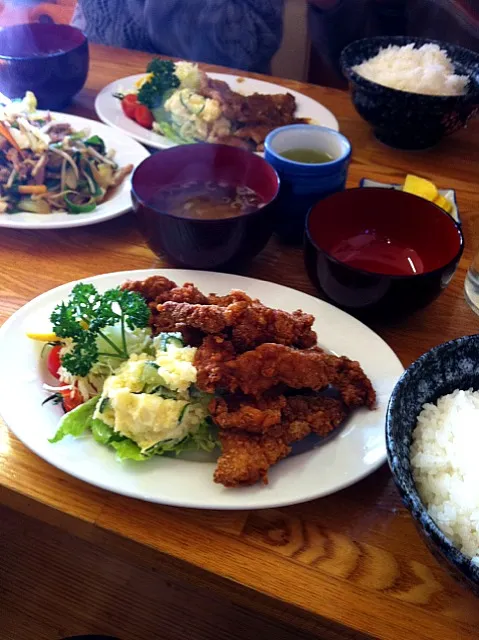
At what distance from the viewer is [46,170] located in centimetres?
173

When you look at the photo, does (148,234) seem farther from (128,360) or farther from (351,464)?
(351,464)

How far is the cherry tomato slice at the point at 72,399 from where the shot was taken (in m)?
1.11

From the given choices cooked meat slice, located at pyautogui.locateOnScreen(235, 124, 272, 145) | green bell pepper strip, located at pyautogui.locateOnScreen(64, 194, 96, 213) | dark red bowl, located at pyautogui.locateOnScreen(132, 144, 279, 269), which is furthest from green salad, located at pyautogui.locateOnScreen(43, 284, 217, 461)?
cooked meat slice, located at pyautogui.locateOnScreen(235, 124, 272, 145)

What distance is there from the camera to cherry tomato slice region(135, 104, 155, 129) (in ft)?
6.81

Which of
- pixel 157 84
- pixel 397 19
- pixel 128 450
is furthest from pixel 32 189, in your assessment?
pixel 397 19

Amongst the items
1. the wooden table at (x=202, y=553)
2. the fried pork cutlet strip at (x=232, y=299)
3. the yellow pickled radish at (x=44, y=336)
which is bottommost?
the wooden table at (x=202, y=553)

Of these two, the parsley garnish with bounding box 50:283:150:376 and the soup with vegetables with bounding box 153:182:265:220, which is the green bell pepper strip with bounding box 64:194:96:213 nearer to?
the soup with vegetables with bounding box 153:182:265:220

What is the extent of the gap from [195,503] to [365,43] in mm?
1900

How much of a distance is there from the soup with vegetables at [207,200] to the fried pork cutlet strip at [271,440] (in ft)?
1.94

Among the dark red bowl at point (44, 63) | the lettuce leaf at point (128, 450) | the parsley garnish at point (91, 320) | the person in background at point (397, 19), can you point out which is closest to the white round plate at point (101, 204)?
the dark red bowl at point (44, 63)

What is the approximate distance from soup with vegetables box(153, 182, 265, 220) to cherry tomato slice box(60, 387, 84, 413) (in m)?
0.57

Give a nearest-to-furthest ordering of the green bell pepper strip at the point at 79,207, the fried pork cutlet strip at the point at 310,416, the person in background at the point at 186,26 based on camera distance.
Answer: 1. the fried pork cutlet strip at the point at 310,416
2. the green bell pepper strip at the point at 79,207
3. the person in background at the point at 186,26

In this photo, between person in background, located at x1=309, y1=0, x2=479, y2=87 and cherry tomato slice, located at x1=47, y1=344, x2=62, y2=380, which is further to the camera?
person in background, located at x1=309, y1=0, x2=479, y2=87

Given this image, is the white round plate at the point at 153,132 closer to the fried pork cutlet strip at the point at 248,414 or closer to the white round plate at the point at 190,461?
the white round plate at the point at 190,461
